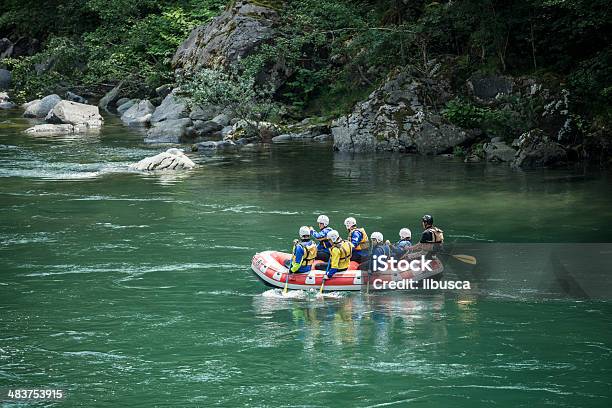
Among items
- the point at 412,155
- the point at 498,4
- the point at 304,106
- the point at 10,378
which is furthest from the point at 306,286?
the point at 304,106

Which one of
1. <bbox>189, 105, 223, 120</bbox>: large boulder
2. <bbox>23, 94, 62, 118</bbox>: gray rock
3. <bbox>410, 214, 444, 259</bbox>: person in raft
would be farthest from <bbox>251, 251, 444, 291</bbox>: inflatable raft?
<bbox>23, 94, 62, 118</bbox>: gray rock

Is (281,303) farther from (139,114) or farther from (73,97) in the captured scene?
(73,97)

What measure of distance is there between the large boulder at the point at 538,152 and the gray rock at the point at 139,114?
18.1 m

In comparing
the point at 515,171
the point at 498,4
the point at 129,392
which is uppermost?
the point at 498,4

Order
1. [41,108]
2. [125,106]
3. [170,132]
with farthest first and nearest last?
[125,106] < [41,108] < [170,132]

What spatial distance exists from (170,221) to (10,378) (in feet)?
30.8

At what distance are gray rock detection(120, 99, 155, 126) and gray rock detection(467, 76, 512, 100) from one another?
15.2 meters

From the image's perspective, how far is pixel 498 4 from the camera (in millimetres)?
30906

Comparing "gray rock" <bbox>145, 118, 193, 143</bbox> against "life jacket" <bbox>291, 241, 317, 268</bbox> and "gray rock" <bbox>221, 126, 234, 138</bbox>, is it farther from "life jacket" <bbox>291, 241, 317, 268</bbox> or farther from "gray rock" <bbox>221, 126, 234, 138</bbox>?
"life jacket" <bbox>291, 241, 317, 268</bbox>

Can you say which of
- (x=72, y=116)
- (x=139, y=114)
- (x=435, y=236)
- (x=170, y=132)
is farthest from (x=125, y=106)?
(x=435, y=236)

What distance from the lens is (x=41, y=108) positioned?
42688 mm

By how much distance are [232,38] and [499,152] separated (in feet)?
45.5

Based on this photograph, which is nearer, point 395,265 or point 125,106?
point 395,265

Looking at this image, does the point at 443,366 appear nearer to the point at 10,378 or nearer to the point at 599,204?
the point at 10,378
